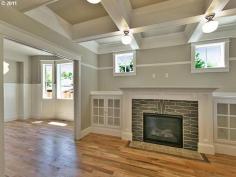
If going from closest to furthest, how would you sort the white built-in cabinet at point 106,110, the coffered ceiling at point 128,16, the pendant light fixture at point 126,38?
the coffered ceiling at point 128,16
the pendant light fixture at point 126,38
the white built-in cabinet at point 106,110

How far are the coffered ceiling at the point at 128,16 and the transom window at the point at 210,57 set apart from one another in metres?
0.23

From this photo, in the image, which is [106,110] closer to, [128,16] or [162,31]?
[128,16]

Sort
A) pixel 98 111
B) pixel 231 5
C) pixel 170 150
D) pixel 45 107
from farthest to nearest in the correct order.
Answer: pixel 45 107, pixel 98 111, pixel 170 150, pixel 231 5

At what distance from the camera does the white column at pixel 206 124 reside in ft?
8.95

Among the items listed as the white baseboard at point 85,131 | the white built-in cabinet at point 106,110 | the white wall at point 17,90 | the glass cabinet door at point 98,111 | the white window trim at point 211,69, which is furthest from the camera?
the white wall at point 17,90

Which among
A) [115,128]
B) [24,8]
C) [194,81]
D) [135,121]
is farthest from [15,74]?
[194,81]

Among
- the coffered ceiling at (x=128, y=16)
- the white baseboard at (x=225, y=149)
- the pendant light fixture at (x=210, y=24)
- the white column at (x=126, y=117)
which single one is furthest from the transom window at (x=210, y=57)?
the white column at (x=126, y=117)

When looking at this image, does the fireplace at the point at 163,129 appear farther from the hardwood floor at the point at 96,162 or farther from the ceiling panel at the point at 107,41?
the ceiling panel at the point at 107,41

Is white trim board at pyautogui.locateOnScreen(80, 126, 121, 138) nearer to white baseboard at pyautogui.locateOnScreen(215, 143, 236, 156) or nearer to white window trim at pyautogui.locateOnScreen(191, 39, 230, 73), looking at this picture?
white baseboard at pyautogui.locateOnScreen(215, 143, 236, 156)

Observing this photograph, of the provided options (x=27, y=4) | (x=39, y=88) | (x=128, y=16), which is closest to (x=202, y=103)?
(x=128, y=16)

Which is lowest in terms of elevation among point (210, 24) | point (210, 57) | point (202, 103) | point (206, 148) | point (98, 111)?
point (206, 148)

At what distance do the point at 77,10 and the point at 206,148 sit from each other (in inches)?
157

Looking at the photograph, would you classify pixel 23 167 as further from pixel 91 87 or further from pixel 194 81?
pixel 194 81

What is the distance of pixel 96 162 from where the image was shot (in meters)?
2.38
